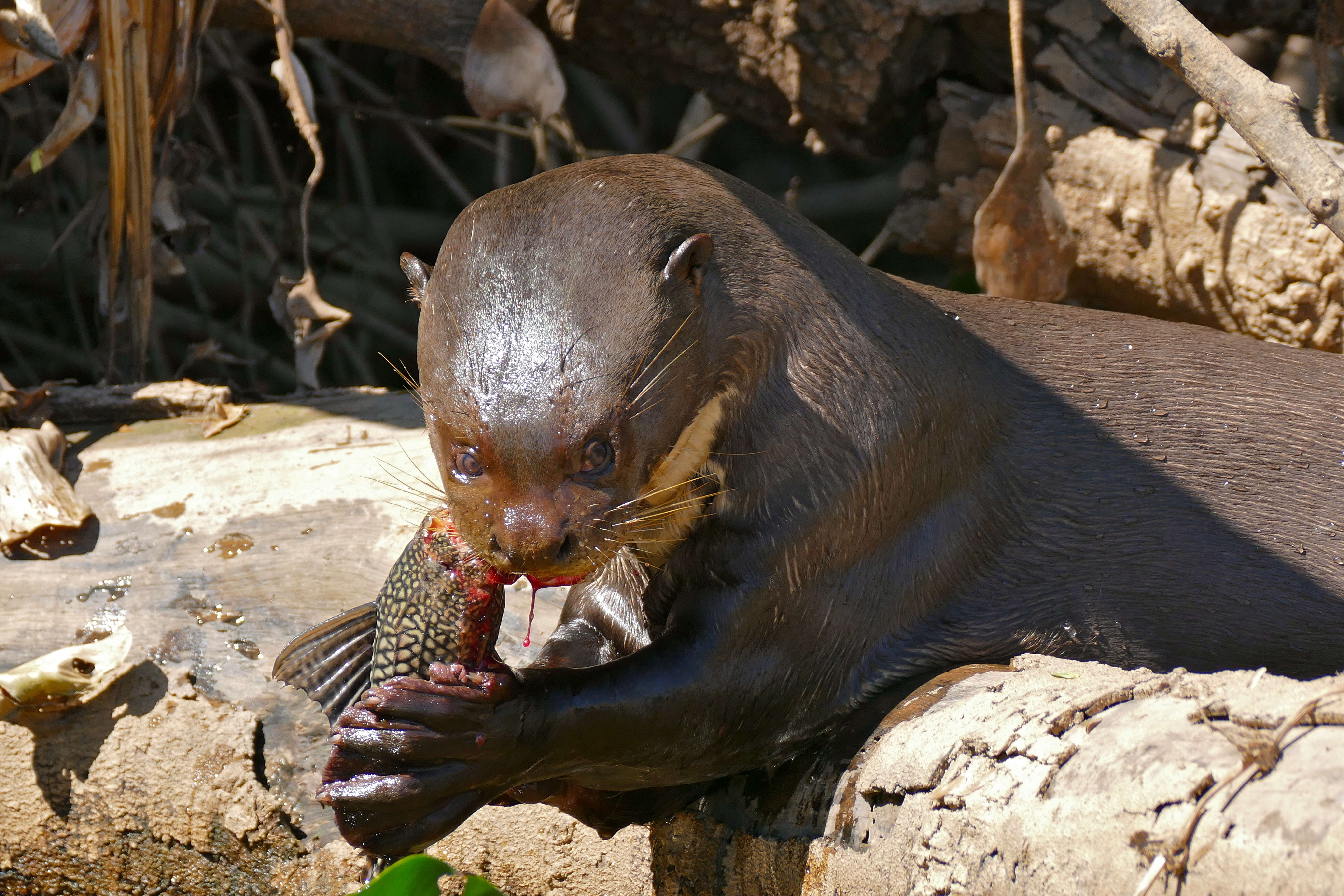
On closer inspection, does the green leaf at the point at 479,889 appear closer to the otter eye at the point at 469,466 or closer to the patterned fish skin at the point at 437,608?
the patterned fish skin at the point at 437,608

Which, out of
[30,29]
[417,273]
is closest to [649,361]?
[417,273]

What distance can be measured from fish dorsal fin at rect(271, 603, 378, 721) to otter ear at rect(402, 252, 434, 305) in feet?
2.00

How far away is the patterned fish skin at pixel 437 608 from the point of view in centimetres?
192

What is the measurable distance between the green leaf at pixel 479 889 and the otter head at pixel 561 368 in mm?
455

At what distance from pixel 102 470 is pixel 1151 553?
2.24m

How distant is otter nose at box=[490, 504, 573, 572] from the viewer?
1637 millimetres

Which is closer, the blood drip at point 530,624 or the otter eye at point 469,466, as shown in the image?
the otter eye at point 469,466

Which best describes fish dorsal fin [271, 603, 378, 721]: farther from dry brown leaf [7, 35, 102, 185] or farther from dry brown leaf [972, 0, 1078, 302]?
dry brown leaf [972, 0, 1078, 302]

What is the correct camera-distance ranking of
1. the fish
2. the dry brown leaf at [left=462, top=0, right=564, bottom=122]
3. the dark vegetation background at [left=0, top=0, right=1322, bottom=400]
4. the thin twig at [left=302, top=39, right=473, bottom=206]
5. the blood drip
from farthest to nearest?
the thin twig at [left=302, top=39, right=473, bottom=206] → the dark vegetation background at [left=0, top=0, right=1322, bottom=400] → the dry brown leaf at [left=462, top=0, right=564, bottom=122] → the blood drip → the fish

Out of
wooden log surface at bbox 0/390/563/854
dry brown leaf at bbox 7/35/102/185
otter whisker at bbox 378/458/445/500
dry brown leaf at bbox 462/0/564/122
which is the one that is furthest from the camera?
dry brown leaf at bbox 462/0/564/122

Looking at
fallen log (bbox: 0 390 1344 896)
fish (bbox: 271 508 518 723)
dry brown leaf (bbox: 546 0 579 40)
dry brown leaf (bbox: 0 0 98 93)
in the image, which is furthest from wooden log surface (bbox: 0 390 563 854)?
dry brown leaf (bbox: 546 0 579 40)

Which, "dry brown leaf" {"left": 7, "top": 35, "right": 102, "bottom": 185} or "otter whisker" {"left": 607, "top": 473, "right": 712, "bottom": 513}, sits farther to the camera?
"dry brown leaf" {"left": 7, "top": 35, "right": 102, "bottom": 185}

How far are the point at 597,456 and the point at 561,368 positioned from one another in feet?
0.42

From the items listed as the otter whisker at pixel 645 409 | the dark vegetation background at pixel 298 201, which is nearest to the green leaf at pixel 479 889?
the otter whisker at pixel 645 409
